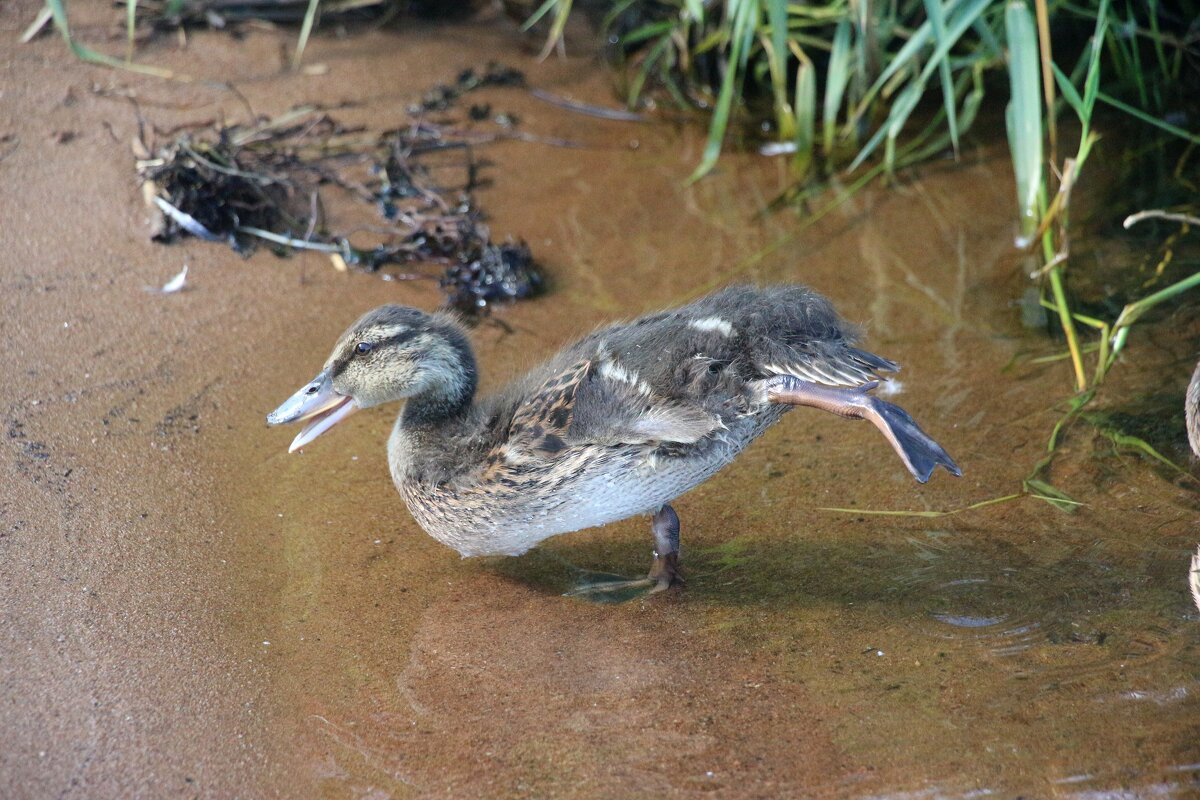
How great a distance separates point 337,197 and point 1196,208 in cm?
401

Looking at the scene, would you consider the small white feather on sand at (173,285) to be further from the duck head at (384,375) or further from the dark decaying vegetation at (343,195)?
the duck head at (384,375)

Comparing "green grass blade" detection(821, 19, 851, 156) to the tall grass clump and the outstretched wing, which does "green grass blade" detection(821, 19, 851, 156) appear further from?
the outstretched wing

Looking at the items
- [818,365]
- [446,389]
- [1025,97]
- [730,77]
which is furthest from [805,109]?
[446,389]

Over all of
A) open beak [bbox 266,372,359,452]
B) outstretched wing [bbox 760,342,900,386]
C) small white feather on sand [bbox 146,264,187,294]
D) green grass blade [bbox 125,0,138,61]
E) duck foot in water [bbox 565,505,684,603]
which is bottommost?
duck foot in water [bbox 565,505,684,603]

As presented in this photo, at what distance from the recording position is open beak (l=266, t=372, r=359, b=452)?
3.87 metres

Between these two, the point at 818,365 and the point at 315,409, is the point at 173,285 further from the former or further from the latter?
the point at 818,365

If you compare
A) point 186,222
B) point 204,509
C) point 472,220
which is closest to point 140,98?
point 186,222

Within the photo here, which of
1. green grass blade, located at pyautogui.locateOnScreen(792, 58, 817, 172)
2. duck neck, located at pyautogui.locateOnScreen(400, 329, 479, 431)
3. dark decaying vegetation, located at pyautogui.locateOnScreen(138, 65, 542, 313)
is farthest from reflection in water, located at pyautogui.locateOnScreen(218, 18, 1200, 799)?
green grass blade, located at pyautogui.locateOnScreen(792, 58, 817, 172)

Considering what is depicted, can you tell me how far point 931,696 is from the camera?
3250mm

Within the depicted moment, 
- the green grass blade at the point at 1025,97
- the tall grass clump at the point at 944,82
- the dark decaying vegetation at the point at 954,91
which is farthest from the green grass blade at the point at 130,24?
the green grass blade at the point at 1025,97

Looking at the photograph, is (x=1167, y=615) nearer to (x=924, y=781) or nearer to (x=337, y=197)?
(x=924, y=781)

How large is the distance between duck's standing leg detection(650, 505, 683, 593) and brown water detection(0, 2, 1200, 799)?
0.08m

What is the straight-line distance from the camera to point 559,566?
155 inches

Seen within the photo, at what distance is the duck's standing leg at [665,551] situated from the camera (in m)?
3.78
